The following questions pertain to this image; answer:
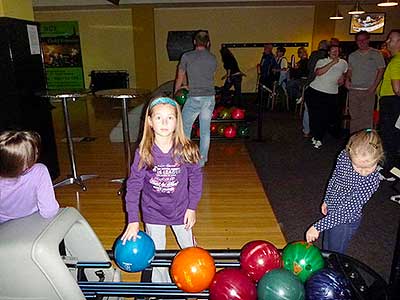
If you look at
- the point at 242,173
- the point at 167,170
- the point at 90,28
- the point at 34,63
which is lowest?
the point at 242,173

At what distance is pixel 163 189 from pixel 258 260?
0.60 metres

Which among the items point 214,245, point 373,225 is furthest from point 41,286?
point 373,225

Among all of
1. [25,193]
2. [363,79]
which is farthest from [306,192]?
[25,193]

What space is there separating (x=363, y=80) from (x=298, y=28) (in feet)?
21.8

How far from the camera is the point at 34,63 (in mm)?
3729

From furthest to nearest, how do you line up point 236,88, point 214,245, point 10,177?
point 236,88, point 214,245, point 10,177

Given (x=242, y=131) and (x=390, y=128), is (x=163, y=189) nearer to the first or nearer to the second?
(x=390, y=128)

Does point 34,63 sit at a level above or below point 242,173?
above

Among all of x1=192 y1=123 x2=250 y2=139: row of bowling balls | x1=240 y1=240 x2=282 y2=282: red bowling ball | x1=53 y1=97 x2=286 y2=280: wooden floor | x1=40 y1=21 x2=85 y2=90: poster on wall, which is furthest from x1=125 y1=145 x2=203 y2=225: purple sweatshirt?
x1=40 y1=21 x2=85 y2=90: poster on wall

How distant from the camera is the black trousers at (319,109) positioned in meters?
4.99

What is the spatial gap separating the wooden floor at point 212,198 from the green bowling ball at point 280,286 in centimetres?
104

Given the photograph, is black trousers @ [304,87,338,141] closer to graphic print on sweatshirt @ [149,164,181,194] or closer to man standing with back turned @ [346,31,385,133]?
man standing with back turned @ [346,31,385,133]

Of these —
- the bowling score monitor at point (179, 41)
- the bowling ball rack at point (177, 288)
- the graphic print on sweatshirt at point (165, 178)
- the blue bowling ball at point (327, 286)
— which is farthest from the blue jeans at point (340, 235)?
the bowling score monitor at point (179, 41)

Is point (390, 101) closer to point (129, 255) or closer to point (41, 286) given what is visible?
point (129, 255)
